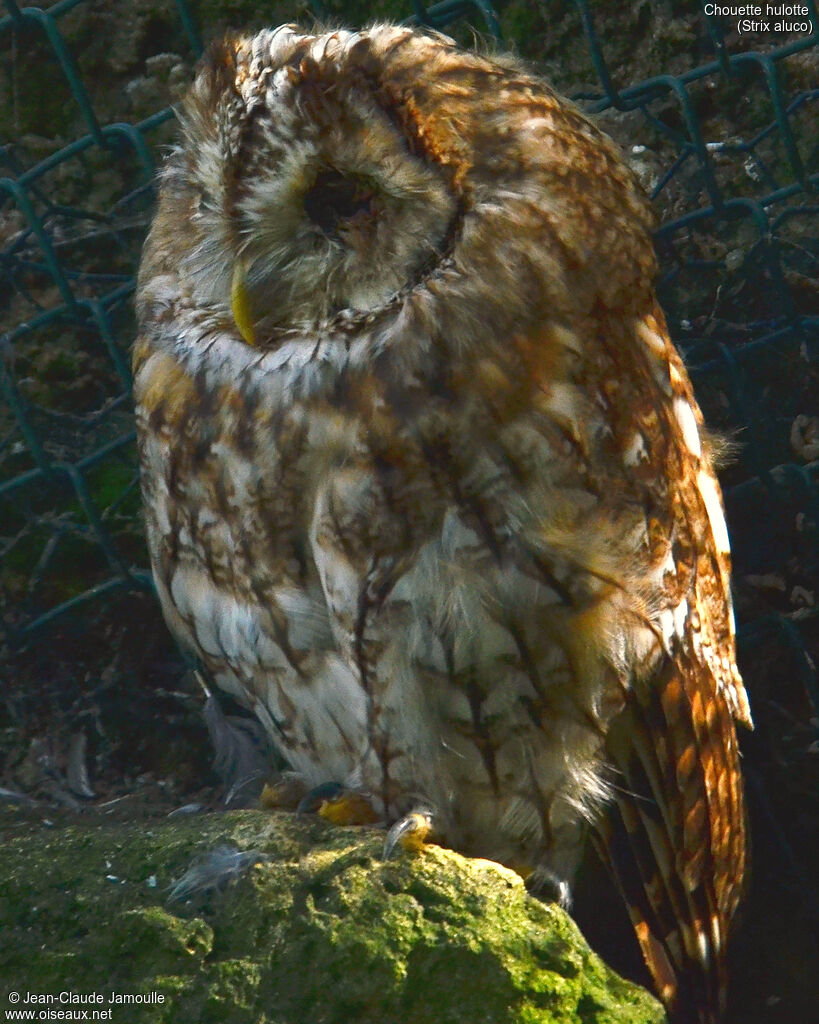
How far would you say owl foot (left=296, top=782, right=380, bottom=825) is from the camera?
162cm

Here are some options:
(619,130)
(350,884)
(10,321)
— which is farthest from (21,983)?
(619,130)

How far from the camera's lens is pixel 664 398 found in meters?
1.65

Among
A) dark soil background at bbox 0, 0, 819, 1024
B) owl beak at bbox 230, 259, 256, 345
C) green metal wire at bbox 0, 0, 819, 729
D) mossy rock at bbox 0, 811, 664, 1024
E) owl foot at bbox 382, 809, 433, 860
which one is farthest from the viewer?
dark soil background at bbox 0, 0, 819, 1024

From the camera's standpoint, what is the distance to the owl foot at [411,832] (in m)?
1.40

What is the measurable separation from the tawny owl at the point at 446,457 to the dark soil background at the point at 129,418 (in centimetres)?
49

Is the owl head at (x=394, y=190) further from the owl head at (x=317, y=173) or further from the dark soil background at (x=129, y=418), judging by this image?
the dark soil background at (x=129, y=418)

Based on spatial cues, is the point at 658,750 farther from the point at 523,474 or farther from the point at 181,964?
the point at 181,964

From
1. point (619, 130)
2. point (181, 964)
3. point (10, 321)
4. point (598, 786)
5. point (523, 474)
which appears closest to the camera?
point (181, 964)

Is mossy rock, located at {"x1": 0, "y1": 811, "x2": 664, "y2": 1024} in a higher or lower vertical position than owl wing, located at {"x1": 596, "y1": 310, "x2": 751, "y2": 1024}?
higher

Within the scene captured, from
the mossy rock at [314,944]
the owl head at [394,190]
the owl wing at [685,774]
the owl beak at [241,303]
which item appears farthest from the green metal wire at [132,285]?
the mossy rock at [314,944]

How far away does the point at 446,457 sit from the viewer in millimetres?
1462

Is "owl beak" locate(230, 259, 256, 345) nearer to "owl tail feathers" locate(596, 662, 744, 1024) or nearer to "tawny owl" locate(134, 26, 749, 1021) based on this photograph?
"tawny owl" locate(134, 26, 749, 1021)

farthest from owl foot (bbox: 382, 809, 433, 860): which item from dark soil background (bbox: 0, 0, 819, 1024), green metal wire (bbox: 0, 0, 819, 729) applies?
green metal wire (bbox: 0, 0, 819, 729)

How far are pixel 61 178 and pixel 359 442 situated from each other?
1.34 m
